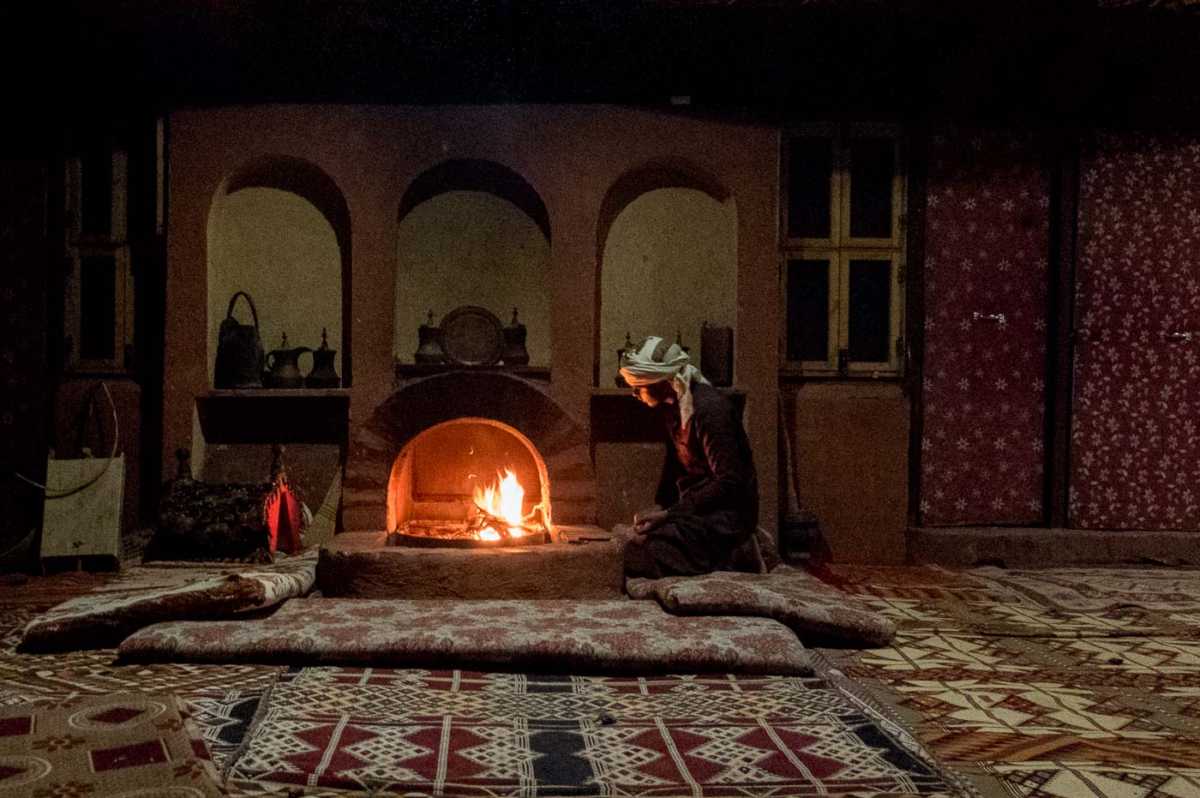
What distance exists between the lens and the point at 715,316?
23.8ft

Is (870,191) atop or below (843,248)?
atop

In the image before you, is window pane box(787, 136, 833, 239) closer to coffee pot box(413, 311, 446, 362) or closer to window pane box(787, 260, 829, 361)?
window pane box(787, 260, 829, 361)

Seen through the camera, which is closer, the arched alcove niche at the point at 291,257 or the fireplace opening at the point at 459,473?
the fireplace opening at the point at 459,473

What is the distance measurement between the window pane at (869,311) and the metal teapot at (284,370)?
13.7 feet

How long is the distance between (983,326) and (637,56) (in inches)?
132

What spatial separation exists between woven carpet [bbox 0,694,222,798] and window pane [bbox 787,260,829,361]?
5185 mm

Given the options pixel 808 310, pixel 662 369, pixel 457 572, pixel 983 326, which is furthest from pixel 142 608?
pixel 983 326

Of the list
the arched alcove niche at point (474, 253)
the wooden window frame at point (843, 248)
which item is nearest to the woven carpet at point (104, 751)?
the arched alcove niche at point (474, 253)

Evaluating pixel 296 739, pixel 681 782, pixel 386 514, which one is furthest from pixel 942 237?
pixel 296 739

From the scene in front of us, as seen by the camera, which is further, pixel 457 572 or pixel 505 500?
pixel 505 500

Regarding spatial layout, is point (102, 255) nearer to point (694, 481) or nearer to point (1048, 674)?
point (694, 481)

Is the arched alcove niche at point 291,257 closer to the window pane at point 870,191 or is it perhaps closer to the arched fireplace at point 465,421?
the arched fireplace at point 465,421

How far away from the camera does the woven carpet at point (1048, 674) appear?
3094mm

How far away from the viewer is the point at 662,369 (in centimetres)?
591
